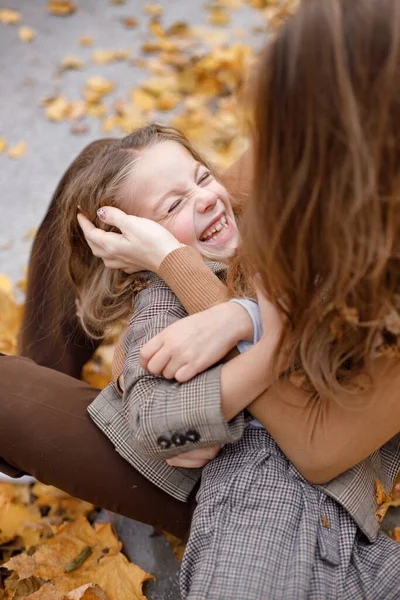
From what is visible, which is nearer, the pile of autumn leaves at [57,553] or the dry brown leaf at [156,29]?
the pile of autumn leaves at [57,553]

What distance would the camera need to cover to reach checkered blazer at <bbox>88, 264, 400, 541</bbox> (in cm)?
122

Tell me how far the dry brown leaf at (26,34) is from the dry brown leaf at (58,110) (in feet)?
1.74

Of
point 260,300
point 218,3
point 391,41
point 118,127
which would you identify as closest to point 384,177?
point 391,41

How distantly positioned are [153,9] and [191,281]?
269cm

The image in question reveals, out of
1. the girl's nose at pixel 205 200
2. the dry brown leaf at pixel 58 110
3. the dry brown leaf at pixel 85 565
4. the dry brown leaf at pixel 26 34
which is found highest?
the girl's nose at pixel 205 200

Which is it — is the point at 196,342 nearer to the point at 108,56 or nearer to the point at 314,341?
the point at 314,341

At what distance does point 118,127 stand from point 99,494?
191 cm

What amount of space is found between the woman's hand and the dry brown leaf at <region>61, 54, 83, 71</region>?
1950 millimetres

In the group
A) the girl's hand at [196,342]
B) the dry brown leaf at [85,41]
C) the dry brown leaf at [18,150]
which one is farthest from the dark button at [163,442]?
the dry brown leaf at [85,41]

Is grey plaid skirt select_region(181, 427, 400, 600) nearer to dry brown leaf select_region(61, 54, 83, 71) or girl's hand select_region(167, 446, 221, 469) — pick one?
girl's hand select_region(167, 446, 221, 469)

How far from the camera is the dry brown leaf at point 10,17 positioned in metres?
3.58

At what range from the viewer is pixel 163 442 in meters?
1.25

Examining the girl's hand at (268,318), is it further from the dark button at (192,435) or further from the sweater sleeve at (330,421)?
the dark button at (192,435)

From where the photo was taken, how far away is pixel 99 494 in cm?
153
